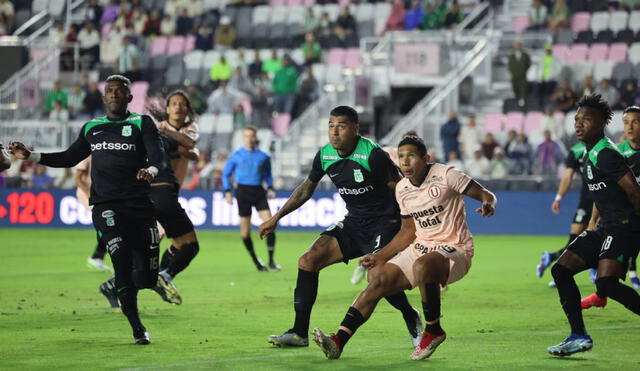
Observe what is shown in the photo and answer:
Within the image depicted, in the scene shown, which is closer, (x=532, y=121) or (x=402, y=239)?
(x=402, y=239)

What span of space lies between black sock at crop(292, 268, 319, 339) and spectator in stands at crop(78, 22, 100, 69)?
2830 centimetres

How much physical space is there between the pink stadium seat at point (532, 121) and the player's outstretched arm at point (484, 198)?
68.6 ft

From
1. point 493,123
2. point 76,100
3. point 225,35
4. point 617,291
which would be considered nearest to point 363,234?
point 617,291

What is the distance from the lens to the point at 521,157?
93.9ft

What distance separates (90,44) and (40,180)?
6965 millimetres

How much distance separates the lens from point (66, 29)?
40188mm

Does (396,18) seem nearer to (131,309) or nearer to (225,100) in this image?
(225,100)

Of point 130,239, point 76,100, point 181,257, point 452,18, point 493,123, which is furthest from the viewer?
point 76,100

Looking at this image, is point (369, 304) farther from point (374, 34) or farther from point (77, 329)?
point (374, 34)

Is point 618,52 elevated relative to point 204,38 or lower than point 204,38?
lower

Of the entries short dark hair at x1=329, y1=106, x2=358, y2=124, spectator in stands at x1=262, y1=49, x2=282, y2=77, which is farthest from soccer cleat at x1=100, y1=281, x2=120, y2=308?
spectator in stands at x1=262, y1=49, x2=282, y2=77

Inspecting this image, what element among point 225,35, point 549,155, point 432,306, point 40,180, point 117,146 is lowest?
point 40,180

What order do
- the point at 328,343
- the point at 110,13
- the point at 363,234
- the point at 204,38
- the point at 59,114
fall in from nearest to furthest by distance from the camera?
the point at 328,343 < the point at 363,234 < the point at 59,114 < the point at 204,38 < the point at 110,13

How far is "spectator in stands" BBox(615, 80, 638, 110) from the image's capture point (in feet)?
95.9
